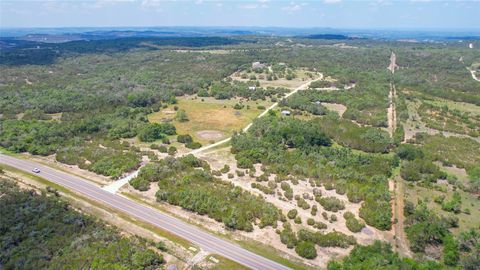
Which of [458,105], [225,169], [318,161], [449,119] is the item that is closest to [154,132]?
[225,169]

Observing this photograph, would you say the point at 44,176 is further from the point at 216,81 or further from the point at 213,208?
the point at 216,81

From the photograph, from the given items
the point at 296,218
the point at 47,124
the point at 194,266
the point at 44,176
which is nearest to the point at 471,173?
the point at 296,218

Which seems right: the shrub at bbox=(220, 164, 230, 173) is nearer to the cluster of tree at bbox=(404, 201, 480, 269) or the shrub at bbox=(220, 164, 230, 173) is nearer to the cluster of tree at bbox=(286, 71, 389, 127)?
the cluster of tree at bbox=(404, 201, 480, 269)

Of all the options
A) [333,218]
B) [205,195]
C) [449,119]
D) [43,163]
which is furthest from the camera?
[449,119]

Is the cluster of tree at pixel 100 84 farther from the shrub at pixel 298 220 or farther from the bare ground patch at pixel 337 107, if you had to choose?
the shrub at pixel 298 220

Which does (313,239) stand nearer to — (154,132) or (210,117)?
(154,132)

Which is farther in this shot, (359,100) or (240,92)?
(240,92)
